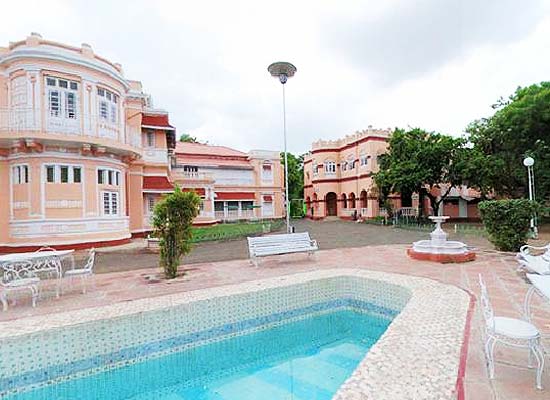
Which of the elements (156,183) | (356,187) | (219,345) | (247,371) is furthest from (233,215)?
(247,371)

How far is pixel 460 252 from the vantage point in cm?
1003

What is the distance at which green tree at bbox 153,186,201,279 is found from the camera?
8578 millimetres

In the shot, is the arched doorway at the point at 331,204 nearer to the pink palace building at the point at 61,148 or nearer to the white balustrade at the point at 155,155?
the white balustrade at the point at 155,155

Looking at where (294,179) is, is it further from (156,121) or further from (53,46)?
(53,46)

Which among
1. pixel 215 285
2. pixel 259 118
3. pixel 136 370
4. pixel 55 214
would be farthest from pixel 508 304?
pixel 259 118

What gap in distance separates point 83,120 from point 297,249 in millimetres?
11662

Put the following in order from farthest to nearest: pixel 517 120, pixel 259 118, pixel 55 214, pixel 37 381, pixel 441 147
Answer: pixel 259 118 → pixel 441 147 → pixel 517 120 → pixel 55 214 → pixel 37 381

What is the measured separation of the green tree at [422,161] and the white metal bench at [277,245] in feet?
57.4

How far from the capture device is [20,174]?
567 inches

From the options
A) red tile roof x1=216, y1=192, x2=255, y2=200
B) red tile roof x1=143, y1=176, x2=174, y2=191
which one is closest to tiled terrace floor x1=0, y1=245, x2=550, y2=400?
red tile roof x1=143, y1=176, x2=174, y2=191

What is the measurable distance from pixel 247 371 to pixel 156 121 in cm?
1863

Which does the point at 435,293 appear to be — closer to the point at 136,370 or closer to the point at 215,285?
the point at 215,285

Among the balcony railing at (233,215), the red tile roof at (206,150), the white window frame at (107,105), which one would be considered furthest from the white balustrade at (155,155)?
the red tile roof at (206,150)

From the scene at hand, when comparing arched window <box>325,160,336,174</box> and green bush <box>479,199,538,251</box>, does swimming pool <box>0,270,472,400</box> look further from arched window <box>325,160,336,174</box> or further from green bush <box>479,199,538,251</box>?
arched window <box>325,160,336,174</box>
